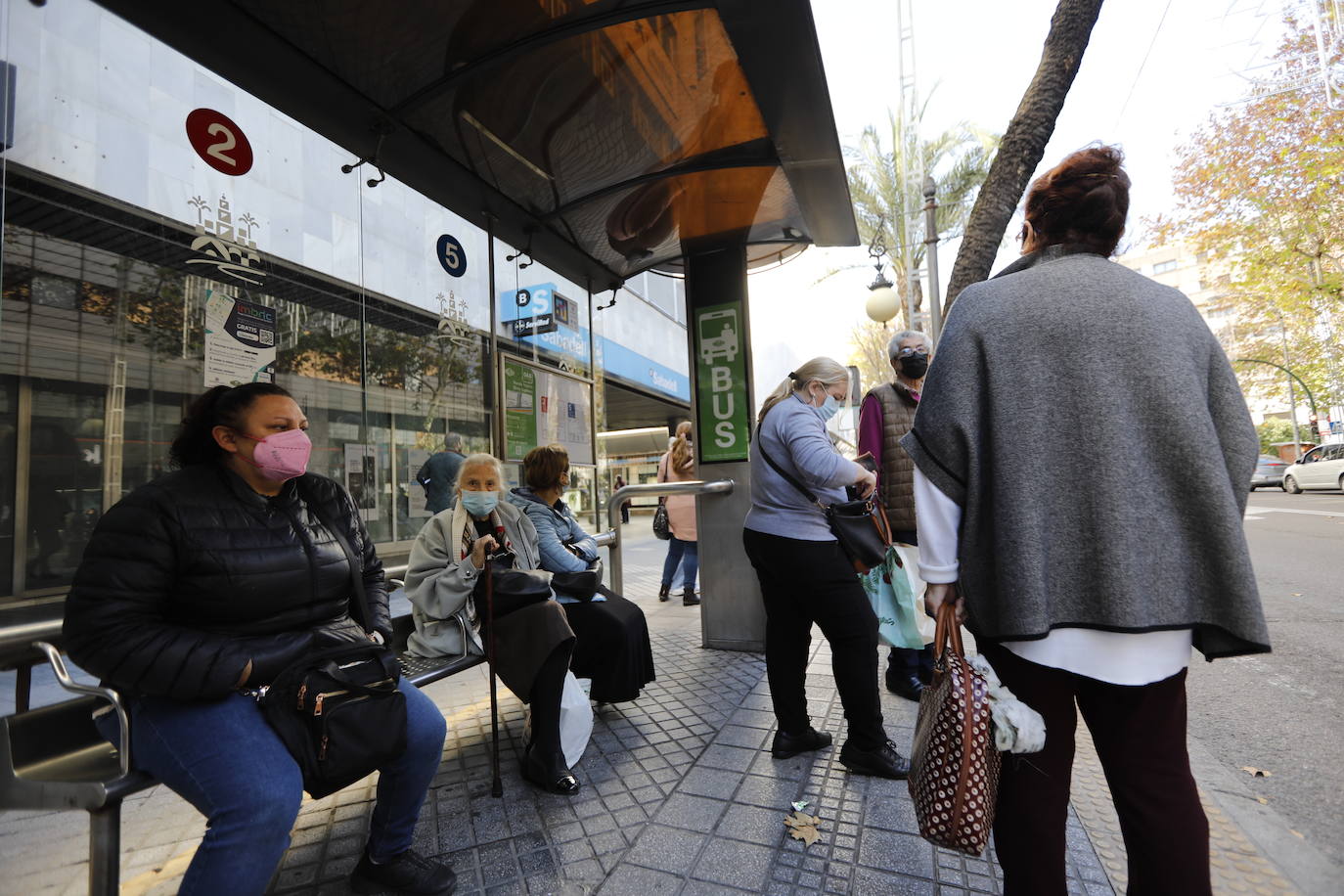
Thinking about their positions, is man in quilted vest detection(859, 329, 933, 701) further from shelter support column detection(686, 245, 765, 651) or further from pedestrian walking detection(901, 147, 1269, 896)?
pedestrian walking detection(901, 147, 1269, 896)

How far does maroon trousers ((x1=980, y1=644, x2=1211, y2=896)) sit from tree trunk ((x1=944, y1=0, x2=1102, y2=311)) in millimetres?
3222

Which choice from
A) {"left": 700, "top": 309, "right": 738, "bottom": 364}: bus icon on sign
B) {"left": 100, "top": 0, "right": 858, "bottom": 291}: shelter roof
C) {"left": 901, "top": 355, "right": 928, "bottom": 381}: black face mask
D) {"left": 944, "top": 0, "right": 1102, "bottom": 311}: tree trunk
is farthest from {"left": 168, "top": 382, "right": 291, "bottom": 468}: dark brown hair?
{"left": 944, "top": 0, "right": 1102, "bottom": 311}: tree trunk

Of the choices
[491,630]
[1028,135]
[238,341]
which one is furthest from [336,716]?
[1028,135]

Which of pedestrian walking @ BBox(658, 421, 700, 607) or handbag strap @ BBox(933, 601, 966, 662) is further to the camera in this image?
pedestrian walking @ BBox(658, 421, 700, 607)

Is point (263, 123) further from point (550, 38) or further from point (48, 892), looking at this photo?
point (48, 892)

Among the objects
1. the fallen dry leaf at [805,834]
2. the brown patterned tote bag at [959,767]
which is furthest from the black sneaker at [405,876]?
the brown patterned tote bag at [959,767]

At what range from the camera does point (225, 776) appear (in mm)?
1670

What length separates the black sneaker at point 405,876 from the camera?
2.02m

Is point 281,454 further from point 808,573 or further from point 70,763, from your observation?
point 808,573

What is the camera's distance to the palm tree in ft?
57.6

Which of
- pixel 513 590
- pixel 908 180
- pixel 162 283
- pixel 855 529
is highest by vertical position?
pixel 908 180

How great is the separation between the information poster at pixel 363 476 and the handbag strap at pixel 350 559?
197 cm

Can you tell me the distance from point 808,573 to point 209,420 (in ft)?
7.44

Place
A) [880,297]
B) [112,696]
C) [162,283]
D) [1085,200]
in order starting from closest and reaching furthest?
[1085,200] → [112,696] → [162,283] → [880,297]
